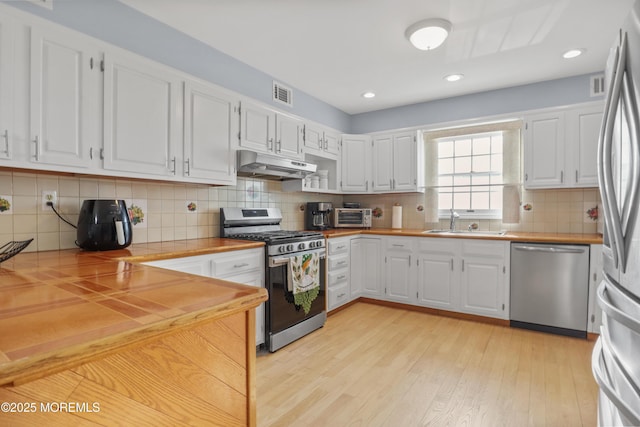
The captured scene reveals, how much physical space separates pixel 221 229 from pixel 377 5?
84.2 inches

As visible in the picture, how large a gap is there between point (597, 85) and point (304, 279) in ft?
11.0

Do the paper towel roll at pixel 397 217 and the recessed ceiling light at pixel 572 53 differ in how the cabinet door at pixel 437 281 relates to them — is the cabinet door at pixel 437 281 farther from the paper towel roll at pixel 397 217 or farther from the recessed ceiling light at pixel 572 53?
the recessed ceiling light at pixel 572 53

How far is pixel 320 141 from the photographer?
12.6ft

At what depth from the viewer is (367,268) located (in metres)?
3.93

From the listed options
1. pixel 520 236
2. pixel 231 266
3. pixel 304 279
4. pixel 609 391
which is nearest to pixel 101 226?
pixel 231 266

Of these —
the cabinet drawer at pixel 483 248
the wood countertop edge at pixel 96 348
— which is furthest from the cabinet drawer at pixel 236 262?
the cabinet drawer at pixel 483 248

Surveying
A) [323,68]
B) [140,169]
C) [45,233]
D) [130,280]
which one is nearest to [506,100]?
[323,68]

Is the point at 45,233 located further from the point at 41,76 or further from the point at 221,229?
the point at 221,229

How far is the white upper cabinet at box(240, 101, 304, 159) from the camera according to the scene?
2.90 m

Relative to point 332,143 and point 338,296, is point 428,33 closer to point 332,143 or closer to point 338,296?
point 332,143

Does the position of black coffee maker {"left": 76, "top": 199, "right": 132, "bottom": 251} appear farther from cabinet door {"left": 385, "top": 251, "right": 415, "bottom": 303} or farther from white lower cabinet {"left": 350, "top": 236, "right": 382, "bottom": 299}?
cabinet door {"left": 385, "top": 251, "right": 415, "bottom": 303}

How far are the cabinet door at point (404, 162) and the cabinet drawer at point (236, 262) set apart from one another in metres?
2.18

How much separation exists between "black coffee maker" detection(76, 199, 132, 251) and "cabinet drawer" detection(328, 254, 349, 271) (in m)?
1.96

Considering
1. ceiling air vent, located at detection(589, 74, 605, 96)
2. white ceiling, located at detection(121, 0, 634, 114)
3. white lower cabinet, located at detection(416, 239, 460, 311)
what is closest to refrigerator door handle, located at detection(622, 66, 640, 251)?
white ceiling, located at detection(121, 0, 634, 114)
